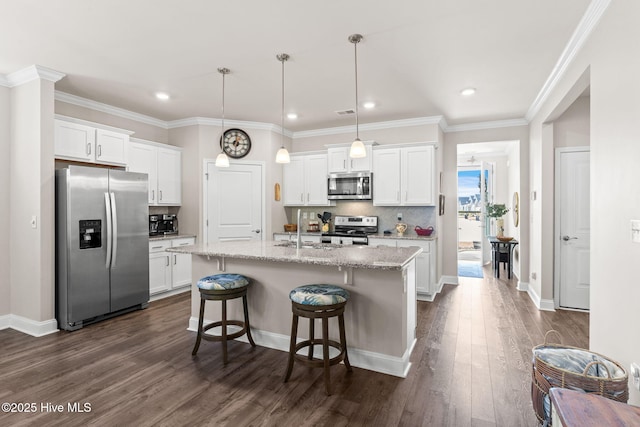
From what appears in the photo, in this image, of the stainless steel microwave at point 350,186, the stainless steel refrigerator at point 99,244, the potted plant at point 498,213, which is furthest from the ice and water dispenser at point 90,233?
the potted plant at point 498,213

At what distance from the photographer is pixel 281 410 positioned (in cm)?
221

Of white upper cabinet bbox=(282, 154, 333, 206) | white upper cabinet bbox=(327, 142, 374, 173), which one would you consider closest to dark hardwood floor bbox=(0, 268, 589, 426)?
white upper cabinet bbox=(327, 142, 374, 173)

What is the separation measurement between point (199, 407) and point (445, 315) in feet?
9.90

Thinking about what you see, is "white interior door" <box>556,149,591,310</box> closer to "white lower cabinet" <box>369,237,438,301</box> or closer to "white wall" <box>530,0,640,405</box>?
"white lower cabinet" <box>369,237,438,301</box>

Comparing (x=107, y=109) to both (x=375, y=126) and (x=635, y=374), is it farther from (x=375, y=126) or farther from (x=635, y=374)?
(x=635, y=374)

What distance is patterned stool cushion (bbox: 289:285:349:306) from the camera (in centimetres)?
246

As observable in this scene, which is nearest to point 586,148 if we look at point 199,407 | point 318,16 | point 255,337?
point 318,16

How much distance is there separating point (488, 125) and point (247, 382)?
17.0 feet

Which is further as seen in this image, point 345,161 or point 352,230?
point 352,230

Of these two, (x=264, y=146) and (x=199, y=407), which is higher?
(x=264, y=146)

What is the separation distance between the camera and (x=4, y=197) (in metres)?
3.71

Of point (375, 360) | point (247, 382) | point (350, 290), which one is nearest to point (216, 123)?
point (350, 290)

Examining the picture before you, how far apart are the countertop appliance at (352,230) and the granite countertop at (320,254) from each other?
6.14 feet

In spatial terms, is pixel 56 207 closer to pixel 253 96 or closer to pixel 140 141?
pixel 140 141
